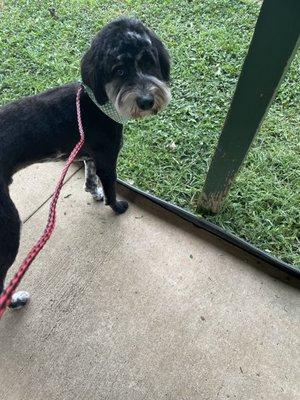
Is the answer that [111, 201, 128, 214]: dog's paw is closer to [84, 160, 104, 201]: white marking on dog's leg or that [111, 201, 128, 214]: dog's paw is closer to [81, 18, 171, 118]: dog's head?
[84, 160, 104, 201]: white marking on dog's leg

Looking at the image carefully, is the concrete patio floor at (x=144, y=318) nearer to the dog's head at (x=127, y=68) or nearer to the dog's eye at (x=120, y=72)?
the dog's head at (x=127, y=68)

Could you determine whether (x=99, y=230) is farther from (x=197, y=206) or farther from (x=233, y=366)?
(x=233, y=366)

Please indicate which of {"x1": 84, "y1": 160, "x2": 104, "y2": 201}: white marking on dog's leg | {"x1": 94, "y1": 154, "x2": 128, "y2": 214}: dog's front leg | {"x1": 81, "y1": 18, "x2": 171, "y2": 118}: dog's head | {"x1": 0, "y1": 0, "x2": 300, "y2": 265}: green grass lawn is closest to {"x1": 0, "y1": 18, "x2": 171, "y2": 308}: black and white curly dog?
{"x1": 81, "y1": 18, "x2": 171, "y2": 118}: dog's head

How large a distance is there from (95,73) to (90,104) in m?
0.26

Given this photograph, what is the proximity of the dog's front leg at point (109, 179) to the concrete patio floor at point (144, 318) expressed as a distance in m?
0.10

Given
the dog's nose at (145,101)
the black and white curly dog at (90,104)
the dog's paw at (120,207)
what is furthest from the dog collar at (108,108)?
the dog's paw at (120,207)

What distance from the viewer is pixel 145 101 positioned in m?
1.96

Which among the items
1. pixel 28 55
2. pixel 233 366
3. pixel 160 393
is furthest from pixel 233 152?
pixel 28 55

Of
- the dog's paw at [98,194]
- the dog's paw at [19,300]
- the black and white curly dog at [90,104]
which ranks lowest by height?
the dog's paw at [19,300]

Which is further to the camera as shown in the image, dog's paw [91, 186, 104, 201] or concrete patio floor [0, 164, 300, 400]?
dog's paw [91, 186, 104, 201]

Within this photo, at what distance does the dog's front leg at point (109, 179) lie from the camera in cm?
241

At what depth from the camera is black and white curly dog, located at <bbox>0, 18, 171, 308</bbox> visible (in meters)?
1.91

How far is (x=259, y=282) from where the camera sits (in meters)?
2.51

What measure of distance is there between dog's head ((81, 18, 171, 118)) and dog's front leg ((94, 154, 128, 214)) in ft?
1.47
